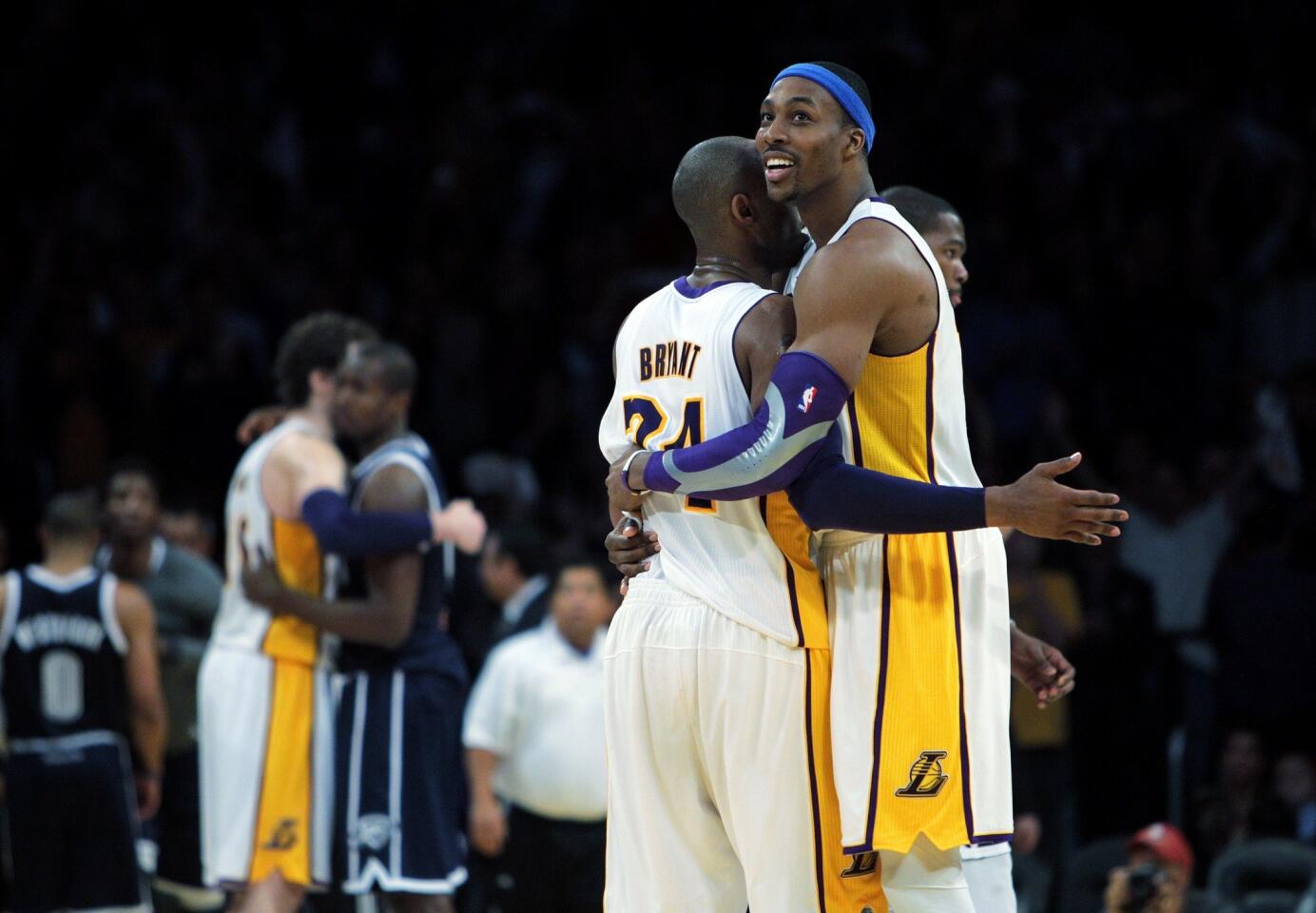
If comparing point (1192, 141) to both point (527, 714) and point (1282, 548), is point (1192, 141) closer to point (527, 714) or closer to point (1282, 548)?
point (1282, 548)

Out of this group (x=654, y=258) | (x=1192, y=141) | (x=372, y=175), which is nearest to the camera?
(x=1192, y=141)

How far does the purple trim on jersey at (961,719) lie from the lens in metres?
4.19

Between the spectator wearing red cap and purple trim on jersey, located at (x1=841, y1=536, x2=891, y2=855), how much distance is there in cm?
298

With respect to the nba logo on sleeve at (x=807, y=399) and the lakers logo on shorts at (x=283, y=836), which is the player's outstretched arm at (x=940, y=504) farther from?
the lakers logo on shorts at (x=283, y=836)

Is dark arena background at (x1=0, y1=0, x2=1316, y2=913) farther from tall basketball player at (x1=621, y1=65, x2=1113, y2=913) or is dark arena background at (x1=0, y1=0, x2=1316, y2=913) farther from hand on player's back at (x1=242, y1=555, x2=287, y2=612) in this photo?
tall basketball player at (x1=621, y1=65, x2=1113, y2=913)

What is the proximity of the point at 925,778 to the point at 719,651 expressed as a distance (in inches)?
20.8

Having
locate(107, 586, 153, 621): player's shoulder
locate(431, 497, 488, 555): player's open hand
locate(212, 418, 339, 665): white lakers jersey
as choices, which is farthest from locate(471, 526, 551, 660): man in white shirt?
locate(431, 497, 488, 555): player's open hand

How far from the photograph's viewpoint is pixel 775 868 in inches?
162

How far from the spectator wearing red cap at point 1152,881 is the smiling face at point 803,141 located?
351cm

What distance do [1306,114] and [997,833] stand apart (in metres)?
8.25

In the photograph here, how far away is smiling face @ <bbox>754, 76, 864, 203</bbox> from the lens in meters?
4.28

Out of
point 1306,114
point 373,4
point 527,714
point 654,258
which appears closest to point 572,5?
point 373,4

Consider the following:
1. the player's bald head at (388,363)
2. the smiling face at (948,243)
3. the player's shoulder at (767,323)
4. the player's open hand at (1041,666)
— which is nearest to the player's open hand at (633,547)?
the player's shoulder at (767,323)

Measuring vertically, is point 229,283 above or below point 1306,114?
below
